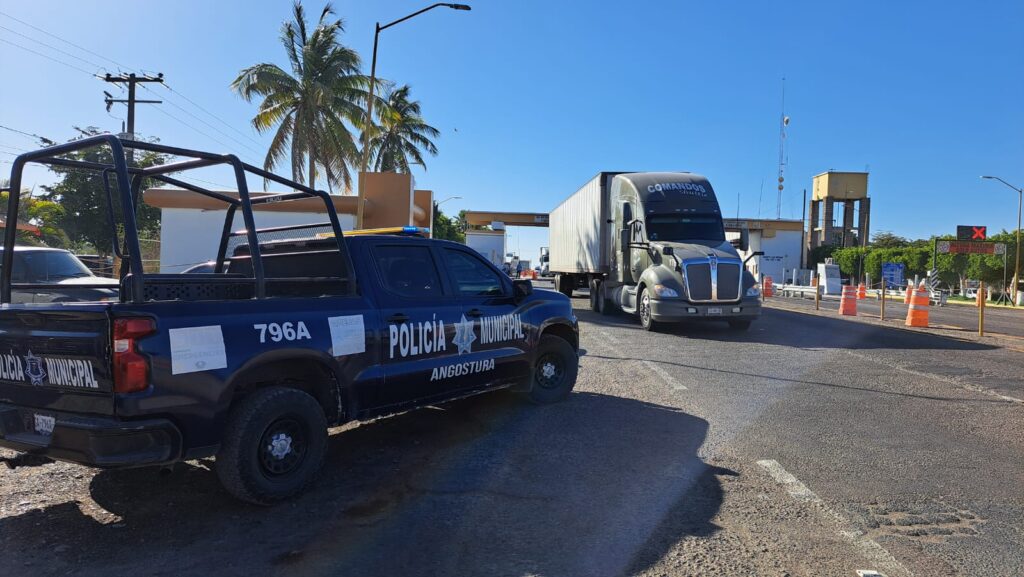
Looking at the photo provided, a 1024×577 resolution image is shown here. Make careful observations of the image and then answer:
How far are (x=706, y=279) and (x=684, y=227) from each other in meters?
1.90

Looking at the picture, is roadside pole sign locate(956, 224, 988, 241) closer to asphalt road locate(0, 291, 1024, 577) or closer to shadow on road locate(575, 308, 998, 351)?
shadow on road locate(575, 308, 998, 351)

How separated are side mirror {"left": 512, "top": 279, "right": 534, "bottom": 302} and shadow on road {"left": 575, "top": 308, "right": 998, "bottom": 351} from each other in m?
7.31

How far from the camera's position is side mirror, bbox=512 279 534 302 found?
6.49 meters

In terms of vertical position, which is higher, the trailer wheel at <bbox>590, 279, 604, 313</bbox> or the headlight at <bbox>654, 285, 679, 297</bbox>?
the headlight at <bbox>654, 285, 679, 297</bbox>

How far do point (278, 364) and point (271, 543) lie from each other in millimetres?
1092

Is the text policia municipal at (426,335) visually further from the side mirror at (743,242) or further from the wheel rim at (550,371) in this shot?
the side mirror at (743,242)

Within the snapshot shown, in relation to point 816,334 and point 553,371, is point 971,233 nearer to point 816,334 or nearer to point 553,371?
point 816,334

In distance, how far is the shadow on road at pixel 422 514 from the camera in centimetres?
353

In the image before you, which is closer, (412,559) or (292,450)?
(412,559)

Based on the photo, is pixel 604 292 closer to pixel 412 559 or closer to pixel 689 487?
pixel 689 487

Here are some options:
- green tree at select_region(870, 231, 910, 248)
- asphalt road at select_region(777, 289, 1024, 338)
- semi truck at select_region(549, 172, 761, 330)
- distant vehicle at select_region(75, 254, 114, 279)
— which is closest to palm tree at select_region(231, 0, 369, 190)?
distant vehicle at select_region(75, 254, 114, 279)

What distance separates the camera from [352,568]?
3438mm

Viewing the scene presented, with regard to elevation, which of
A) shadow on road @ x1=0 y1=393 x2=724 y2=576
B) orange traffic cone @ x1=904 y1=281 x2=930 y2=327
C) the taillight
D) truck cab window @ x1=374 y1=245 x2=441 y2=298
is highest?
truck cab window @ x1=374 y1=245 x2=441 y2=298

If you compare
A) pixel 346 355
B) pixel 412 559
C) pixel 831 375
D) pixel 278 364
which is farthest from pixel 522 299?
pixel 831 375
